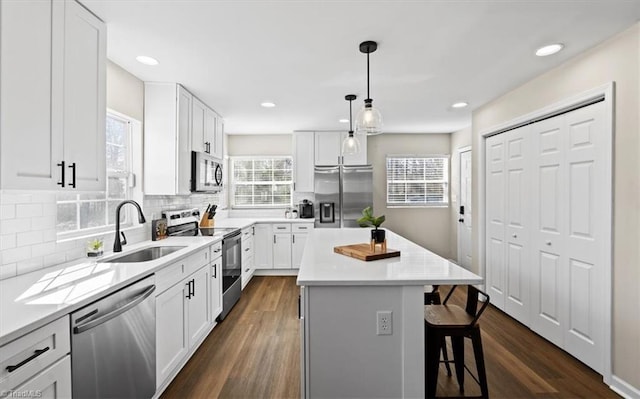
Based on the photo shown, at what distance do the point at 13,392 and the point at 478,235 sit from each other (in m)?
4.19

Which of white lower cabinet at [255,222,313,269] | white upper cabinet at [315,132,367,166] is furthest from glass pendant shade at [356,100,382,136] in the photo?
white upper cabinet at [315,132,367,166]

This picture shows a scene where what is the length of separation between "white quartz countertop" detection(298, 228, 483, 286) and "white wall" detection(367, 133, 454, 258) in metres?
3.40

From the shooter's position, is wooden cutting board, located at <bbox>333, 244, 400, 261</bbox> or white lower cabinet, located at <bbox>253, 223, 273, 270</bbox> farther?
white lower cabinet, located at <bbox>253, 223, 273, 270</bbox>

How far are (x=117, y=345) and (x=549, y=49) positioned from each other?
11.2 feet

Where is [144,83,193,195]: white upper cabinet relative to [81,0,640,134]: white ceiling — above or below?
below

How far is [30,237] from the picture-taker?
183 cm

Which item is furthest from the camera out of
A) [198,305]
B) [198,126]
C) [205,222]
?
[205,222]

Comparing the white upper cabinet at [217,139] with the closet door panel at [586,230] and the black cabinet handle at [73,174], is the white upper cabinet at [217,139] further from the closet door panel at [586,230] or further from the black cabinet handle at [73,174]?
the closet door panel at [586,230]

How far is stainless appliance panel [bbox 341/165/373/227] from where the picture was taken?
17.6 ft

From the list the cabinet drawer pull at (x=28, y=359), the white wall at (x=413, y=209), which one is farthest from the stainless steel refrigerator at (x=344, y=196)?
the cabinet drawer pull at (x=28, y=359)

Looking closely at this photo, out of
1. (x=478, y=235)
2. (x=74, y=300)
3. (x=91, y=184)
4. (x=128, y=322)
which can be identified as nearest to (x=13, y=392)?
(x=74, y=300)

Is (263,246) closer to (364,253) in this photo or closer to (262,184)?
(262,184)

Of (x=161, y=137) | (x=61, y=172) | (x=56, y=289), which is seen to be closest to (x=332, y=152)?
(x=161, y=137)

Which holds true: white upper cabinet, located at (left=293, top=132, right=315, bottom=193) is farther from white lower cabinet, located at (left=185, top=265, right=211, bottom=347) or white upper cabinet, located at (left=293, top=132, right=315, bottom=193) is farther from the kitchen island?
the kitchen island
